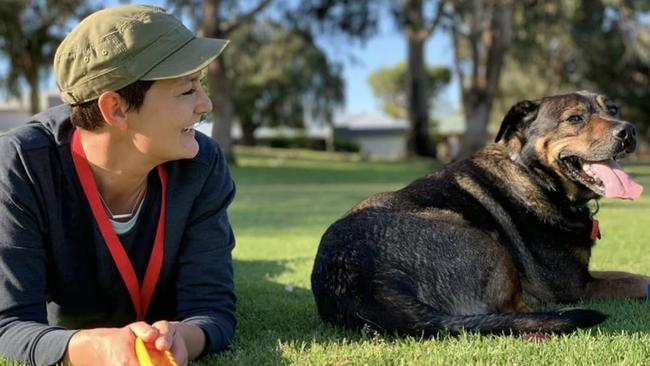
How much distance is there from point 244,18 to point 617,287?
22741 mm

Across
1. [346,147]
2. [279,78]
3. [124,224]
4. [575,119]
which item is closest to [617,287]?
[575,119]

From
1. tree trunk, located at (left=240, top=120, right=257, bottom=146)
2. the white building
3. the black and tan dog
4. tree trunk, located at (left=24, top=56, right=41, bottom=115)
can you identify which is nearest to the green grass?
the black and tan dog

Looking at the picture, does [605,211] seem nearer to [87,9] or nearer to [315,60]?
[87,9]

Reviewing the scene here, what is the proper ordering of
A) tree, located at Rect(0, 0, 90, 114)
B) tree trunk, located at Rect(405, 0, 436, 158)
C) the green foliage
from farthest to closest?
the green foliage → tree trunk, located at Rect(405, 0, 436, 158) → tree, located at Rect(0, 0, 90, 114)

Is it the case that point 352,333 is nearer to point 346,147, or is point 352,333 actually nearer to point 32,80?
point 32,80

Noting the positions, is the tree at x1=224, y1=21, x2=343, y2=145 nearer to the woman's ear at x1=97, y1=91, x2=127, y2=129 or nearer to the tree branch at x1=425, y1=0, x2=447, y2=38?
the tree branch at x1=425, y1=0, x2=447, y2=38

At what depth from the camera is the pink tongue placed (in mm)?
4766

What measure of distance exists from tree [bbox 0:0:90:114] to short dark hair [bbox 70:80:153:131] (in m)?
28.2

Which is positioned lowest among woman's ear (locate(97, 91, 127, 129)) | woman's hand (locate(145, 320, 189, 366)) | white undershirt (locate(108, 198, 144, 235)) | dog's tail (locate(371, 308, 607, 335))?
dog's tail (locate(371, 308, 607, 335))

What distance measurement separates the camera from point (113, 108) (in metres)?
3.05

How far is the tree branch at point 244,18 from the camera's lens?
1026 inches

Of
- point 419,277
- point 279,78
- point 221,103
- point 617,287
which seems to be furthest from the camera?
point 279,78

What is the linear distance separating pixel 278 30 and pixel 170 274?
33393 millimetres

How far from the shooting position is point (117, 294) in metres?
3.45
